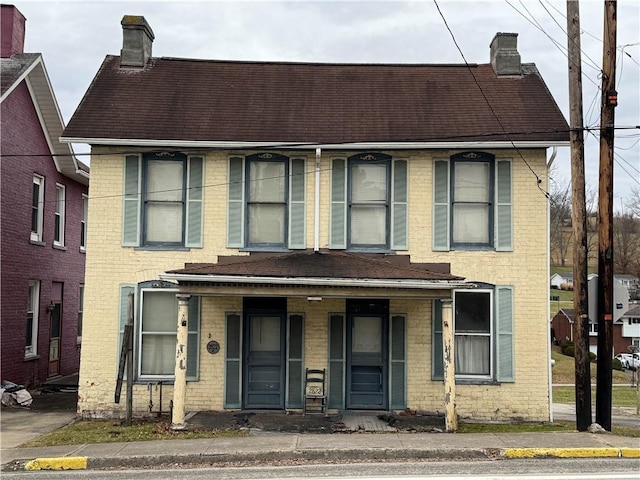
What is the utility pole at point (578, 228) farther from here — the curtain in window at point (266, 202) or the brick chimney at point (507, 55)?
the curtain in window at point (266, 202)

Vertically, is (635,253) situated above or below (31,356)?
above

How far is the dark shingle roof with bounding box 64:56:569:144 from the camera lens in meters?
13.6

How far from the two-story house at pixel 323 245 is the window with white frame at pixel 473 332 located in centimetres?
3

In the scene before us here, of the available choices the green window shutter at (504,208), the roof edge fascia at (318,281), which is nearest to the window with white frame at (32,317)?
the roof edge fascia at (318,281)

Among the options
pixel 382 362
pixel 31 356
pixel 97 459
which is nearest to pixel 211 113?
pixel 382 362

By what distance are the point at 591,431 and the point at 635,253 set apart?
71.7 m

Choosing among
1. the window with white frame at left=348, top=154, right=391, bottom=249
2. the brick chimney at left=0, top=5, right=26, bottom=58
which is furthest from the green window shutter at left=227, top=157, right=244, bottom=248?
the brick chimney at left=0, top=5, right=26, bottom=58

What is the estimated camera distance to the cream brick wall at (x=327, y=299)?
1334 centimetres

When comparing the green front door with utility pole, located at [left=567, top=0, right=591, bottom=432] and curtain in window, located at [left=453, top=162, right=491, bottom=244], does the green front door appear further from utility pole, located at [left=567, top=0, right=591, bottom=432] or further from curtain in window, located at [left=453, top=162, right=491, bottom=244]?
utility pole, located at [left=567, top=0, right=591, bottom=432]

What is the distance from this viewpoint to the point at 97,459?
9.70m

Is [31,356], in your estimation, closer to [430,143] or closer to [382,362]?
[382,362]

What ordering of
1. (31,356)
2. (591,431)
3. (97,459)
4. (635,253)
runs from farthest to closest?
(635,253) < (31,356) < (591,431) < (97,459)

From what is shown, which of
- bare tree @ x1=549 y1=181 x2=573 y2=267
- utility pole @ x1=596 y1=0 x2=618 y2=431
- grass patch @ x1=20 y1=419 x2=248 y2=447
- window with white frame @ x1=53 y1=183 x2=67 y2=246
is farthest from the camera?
bare tree @ x1=549 y1=181 x2=573 y2=267

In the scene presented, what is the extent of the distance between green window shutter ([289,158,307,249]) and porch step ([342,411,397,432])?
11.4ft
